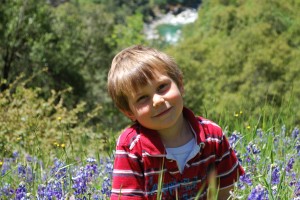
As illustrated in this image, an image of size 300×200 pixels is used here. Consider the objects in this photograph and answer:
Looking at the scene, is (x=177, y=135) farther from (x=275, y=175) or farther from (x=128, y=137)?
(x=275, y=175)

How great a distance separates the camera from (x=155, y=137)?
2.06 m

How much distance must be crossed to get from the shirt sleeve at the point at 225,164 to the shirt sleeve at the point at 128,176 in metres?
0.34

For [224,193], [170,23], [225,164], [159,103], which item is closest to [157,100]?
[159,103]

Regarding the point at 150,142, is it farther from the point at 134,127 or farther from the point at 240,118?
the point at 240,118

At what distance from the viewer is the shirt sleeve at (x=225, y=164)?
2.16 metres

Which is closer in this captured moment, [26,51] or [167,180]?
[167,180]

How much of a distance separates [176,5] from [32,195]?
271 feet

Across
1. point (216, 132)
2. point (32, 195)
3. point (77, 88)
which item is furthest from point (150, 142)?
point (77, 88)

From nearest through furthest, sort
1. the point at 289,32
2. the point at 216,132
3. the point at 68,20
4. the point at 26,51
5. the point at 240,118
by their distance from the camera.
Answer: the point at 216,132, the point at 240,118, the point at 26,51, the point at 68,20, the point at 289,32

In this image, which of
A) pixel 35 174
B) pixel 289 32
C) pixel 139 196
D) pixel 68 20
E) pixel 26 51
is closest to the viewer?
pixel 139 196

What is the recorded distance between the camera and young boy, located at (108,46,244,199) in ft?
6.56

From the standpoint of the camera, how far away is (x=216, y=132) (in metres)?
2.16

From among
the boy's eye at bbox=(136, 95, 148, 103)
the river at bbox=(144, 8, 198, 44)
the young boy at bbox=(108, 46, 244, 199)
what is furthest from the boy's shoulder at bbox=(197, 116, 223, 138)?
the river at bbox=(144, 8, 198, 44)

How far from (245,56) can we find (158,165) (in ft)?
61.3
